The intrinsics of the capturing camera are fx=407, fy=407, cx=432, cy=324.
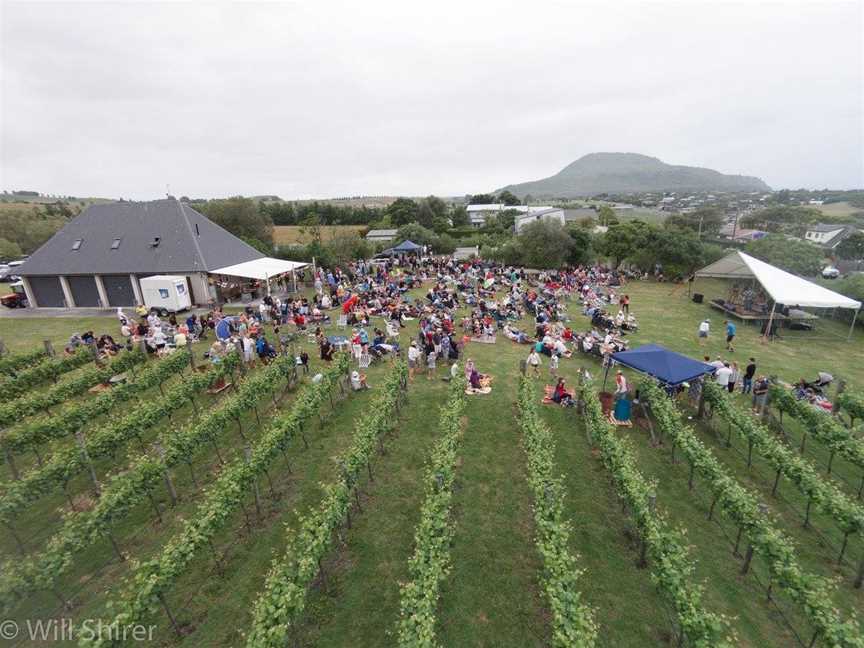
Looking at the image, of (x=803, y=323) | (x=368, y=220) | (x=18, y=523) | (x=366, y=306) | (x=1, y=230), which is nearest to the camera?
(x=18, y=523)

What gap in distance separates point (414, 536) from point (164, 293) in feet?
82.2

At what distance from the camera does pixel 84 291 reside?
28.6m

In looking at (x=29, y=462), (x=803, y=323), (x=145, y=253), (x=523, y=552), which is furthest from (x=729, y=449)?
(x=145, y=253)

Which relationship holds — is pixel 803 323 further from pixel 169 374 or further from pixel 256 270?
pixel 256 270

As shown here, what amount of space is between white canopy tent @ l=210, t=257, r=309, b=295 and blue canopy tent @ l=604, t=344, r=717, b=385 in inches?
879

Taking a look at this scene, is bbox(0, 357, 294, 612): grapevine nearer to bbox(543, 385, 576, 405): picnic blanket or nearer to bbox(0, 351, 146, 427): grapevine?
bbox(0, 351, 146, 427): grapevine

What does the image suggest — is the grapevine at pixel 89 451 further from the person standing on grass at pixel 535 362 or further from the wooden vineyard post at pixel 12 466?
the person standing on grass at pixel 535 362

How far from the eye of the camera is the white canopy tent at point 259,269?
2721 cm

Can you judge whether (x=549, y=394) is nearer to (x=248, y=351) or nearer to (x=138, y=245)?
(x=248, y=351)

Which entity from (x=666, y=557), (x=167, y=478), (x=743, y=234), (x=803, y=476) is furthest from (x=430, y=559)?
(x=743, y=234)

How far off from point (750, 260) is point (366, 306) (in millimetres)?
23371

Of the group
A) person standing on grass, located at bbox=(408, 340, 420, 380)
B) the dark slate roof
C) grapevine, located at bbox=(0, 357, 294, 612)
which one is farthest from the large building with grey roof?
grapevine, located at bbox=(0, 357, 294, 612)

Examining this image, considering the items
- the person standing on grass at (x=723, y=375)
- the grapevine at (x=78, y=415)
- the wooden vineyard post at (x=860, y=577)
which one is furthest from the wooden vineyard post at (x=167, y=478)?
the person standing on grass at (x=723, y=375)

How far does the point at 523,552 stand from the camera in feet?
28.2
